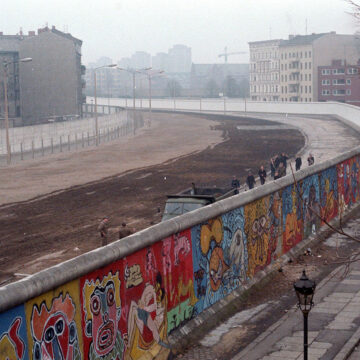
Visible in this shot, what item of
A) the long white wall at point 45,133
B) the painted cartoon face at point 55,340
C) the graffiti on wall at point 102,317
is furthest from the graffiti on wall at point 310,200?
the long white wall at point 45,133

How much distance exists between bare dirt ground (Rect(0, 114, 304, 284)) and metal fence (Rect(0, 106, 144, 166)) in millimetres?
3194

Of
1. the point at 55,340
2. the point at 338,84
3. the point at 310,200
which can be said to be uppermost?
the point at 338,84

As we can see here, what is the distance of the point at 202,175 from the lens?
5750cm

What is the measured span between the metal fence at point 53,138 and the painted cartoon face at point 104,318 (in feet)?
177

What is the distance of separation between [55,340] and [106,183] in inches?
1606

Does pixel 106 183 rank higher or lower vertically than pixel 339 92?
lower

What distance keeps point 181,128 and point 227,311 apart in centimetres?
9496

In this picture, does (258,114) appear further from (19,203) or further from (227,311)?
(227,311)

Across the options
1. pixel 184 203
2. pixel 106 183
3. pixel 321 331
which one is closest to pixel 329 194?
pixel 184 203

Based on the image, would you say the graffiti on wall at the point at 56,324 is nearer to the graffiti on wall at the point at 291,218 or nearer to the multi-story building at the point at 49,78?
the graffiti on wall at the point at 291,218

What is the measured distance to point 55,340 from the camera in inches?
541

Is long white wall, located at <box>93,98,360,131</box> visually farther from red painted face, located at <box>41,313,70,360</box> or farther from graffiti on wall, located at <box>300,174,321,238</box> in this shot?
red painted face, located at <box>41,313,70,360</box>

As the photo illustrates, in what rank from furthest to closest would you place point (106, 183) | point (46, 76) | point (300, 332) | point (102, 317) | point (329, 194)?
point (46, 76) < point (106, 183) < point (329, 194) < point (300, 332) < point (102, 317)

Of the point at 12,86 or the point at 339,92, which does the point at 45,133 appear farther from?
the point at 339,92
